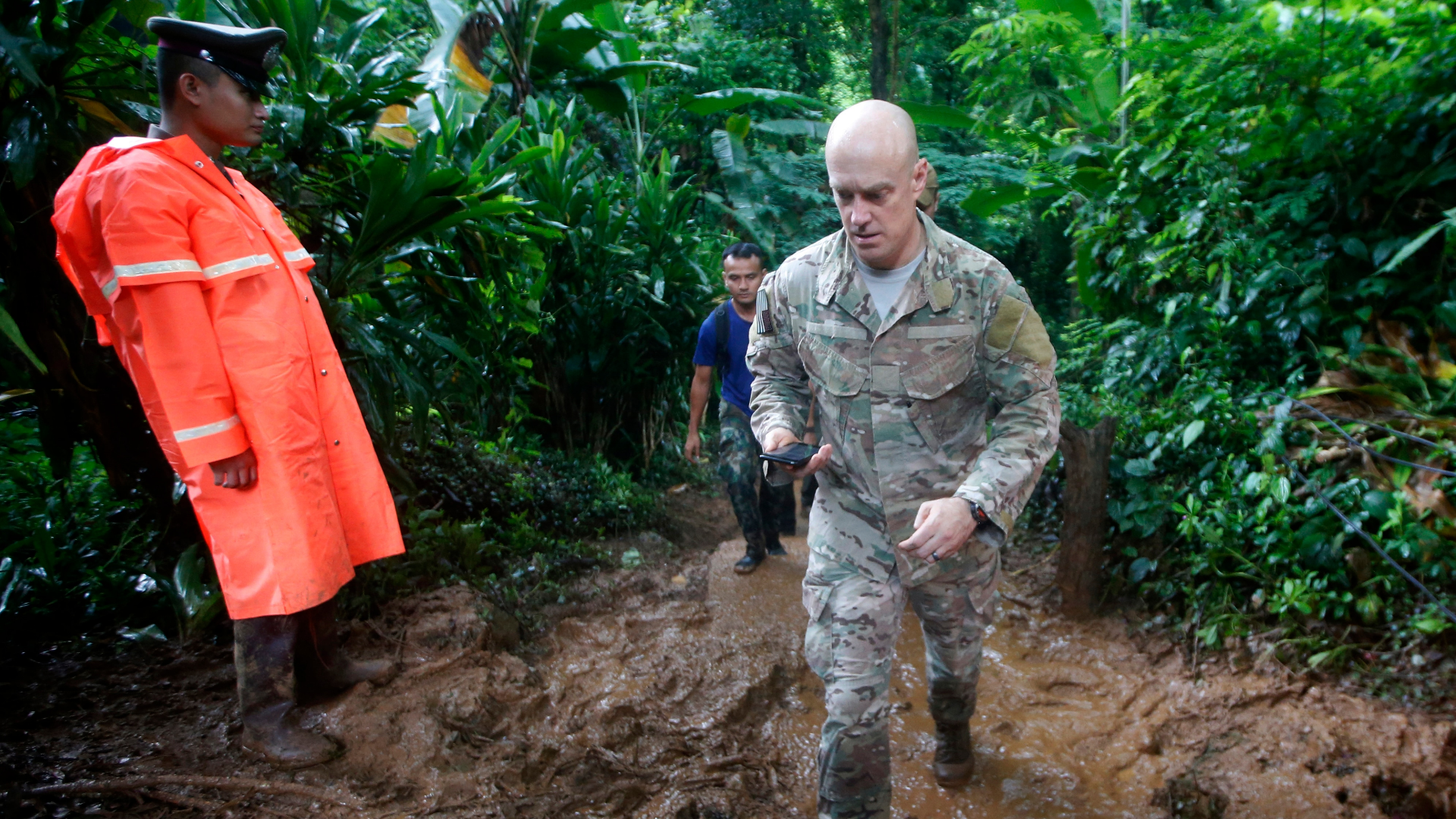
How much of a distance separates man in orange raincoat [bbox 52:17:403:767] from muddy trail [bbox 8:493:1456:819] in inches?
12.2

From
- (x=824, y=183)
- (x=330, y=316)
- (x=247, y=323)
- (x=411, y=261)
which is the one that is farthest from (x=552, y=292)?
(x=824, y=183)

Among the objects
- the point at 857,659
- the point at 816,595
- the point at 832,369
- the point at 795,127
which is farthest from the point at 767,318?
the point at 795,127

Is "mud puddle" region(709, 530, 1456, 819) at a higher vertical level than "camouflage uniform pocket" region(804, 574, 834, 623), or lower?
lower

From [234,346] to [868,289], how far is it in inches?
69.2

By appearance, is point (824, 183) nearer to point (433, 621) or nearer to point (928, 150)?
point (928, 150)

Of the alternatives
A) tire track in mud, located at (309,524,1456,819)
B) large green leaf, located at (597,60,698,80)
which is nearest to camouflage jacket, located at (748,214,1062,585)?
tire track in mud, located at (309,524,1456,819)

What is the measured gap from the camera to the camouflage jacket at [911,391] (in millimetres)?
2305

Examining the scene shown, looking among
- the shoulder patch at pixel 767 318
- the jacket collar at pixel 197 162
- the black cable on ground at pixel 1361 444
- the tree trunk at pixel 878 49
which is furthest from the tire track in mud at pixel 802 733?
the tree trunk at pixel 878 49

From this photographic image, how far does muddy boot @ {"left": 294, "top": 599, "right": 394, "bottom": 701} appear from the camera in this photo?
9.48 ft

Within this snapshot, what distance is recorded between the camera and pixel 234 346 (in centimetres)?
244

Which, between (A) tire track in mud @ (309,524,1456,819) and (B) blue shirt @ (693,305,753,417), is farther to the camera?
(B) blue shirt @ (693,305,753,417)

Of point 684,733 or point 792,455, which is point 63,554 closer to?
point 684,733

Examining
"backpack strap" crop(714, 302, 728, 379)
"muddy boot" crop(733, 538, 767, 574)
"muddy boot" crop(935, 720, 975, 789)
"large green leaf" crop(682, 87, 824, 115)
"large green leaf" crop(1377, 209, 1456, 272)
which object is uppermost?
"large green leaf" crop(682, 87, 824, 115)

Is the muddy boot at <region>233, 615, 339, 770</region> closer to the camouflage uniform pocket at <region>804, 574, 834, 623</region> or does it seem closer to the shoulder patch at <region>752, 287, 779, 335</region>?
the camouflage uniform pocket at <region>804, 574, 834, 623</region>
